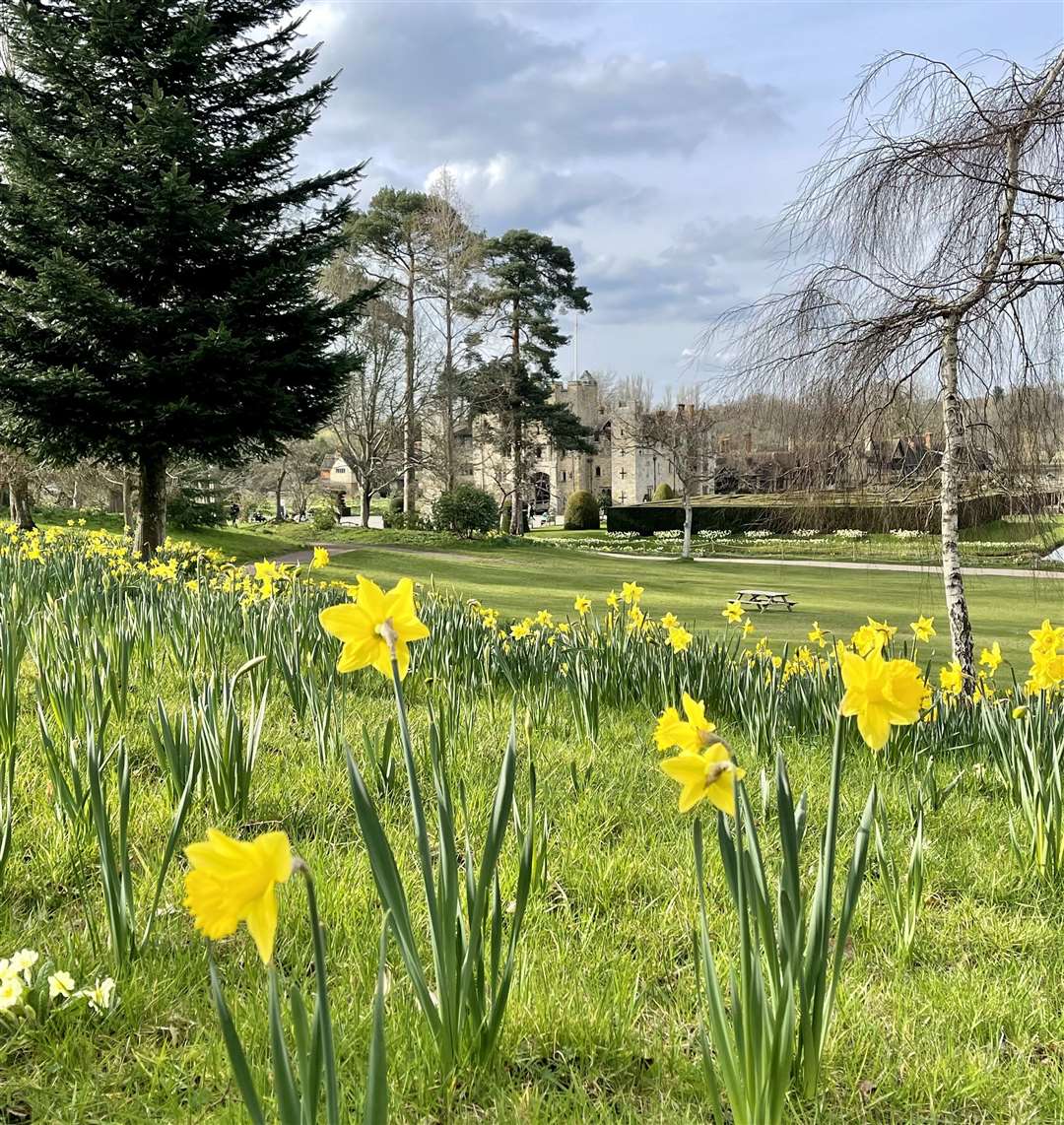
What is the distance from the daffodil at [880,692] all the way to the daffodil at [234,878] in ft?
2.34

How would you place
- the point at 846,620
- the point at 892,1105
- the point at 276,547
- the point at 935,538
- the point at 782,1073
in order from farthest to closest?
the point at 276,547, the point at 846,620, the point at 935,538, the point at 892,1105, the point at 782,1073

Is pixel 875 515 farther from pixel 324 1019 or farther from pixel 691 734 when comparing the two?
pixel 324 1019

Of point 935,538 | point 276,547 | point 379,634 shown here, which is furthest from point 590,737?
point 276,547

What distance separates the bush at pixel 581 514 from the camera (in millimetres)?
37906

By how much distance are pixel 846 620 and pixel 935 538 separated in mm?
6897

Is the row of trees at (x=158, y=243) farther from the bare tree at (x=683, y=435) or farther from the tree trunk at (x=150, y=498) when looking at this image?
the bare tree at (x=683, y=435)

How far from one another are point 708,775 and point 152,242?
11765 millimetres

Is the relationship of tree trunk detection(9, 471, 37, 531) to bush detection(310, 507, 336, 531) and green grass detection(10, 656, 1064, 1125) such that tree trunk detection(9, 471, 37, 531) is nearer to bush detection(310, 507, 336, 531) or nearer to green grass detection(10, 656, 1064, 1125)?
bush detection(310, 507, 336, 531)

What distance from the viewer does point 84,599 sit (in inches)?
167

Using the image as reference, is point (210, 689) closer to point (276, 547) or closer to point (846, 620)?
point (846, 620)

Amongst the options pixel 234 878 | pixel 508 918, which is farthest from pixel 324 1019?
pixel 508 918

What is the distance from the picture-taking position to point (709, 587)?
16500mm

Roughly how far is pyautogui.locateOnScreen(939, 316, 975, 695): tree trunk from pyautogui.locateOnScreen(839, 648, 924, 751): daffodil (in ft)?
14.0

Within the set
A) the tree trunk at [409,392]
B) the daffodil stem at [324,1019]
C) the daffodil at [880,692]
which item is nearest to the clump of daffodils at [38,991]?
the daffodil stem at [324,1019]
